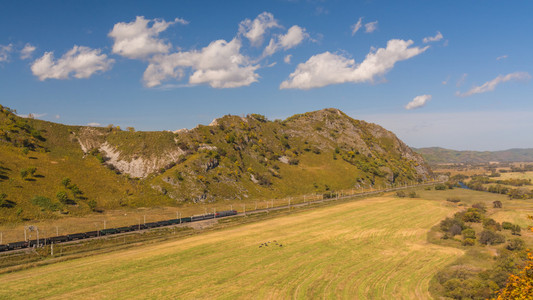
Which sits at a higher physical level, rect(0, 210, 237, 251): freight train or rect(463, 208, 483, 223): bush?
rect(0, 210, 237, 251): freight train

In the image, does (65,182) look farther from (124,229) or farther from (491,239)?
(491,239)

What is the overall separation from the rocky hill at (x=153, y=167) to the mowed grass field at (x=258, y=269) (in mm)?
34439

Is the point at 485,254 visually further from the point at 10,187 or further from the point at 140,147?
the point at 140,147

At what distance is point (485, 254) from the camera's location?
44844 millimetres

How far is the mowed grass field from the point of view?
33531mm

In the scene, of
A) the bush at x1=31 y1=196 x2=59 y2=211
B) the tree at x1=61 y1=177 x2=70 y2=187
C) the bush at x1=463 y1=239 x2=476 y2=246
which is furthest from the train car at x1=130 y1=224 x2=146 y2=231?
the bush at x1=463 y1=239 x2=476 y2=246

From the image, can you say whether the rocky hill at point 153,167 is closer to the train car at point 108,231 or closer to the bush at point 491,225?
the train car at point 108,231

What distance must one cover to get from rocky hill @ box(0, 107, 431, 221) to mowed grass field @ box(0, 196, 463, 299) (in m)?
34.4

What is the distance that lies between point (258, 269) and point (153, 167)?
7523 centimetres

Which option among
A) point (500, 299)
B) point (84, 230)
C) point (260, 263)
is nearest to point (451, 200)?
point (260, 263)

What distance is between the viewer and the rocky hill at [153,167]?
7562 centimetres

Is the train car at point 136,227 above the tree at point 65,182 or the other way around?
the other way around

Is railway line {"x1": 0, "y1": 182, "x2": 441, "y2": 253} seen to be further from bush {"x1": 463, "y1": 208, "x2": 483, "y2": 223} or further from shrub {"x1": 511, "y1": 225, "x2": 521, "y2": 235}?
shrub {"x1": 511, "y1": 225, "x2": 521, "y2": 235}

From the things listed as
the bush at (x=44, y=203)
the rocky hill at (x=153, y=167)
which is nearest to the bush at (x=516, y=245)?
the rocky hill at (x=153, y=167)
